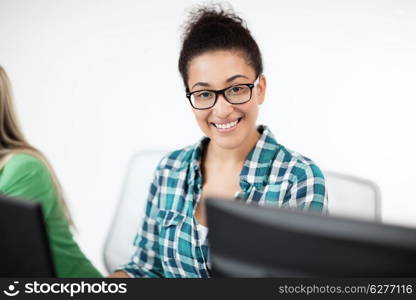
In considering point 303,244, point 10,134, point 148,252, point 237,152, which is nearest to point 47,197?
point 10,134

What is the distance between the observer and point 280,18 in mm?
2139

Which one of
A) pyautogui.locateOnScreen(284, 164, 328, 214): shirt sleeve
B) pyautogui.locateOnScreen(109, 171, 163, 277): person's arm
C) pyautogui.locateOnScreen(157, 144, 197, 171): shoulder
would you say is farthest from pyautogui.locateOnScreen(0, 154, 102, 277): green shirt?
pyautogui.locateOnScreen(284, 164, 328, 214): shirt sleeve

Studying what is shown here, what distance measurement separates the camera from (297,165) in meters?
1.31

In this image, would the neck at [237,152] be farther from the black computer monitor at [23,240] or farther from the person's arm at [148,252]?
the black computer monitor at [23,240]

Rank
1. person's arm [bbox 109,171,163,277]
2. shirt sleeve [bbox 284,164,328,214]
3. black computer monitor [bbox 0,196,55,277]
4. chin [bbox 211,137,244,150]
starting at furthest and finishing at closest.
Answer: person's arm [bbox 109,171,163,277]
chin [bbox 211,137,244,150]
shirt sleeve [bbox 284,164,328,214]
black computer monitor [bbox 0,196,55,277]

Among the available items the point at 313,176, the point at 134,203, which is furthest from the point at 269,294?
the point at 134,203

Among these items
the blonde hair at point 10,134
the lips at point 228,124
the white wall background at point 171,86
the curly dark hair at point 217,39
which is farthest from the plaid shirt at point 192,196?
the white wall background at point 171,86

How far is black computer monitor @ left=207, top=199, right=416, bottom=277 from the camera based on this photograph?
0.55 meters

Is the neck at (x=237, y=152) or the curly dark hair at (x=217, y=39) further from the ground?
the curly dark hair at (x=217, y=39)

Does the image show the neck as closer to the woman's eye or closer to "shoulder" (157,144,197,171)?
"shoulder" (157,144,197,171)

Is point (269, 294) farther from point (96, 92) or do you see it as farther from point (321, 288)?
point (96, 92)

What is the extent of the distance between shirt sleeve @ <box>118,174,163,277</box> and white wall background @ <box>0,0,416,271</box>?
80cm

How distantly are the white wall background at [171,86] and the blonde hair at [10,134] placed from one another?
1.92 feet

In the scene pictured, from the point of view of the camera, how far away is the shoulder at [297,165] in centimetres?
128
